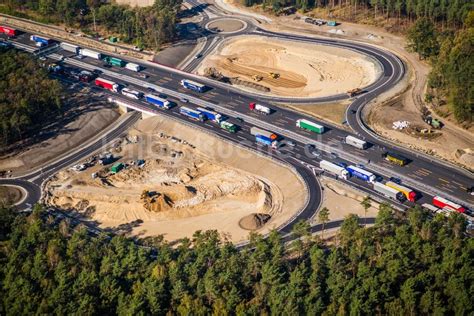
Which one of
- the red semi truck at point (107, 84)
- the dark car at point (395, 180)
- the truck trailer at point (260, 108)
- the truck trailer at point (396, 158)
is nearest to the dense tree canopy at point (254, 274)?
the dark car at point (395, 180)

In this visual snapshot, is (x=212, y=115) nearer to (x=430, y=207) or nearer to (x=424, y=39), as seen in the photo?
(x=430, y=207)

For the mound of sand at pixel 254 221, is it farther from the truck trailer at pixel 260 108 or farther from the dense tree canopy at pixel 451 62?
the dense tree canopy at pixel 451 62

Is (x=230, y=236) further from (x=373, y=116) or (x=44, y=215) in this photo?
(x=373, y=116)

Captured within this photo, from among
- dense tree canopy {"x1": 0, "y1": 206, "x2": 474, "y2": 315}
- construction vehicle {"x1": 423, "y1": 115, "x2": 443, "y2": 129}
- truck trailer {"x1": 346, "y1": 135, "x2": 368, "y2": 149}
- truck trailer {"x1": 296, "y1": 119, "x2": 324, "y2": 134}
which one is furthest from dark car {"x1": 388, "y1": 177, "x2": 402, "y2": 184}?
construction vehicle {"x1": 423, "y1": 115, "x2": 443, "y2": 129}

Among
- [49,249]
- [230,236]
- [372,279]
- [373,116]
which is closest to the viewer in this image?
[372,279]

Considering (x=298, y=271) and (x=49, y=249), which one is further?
(x=49, y=249)

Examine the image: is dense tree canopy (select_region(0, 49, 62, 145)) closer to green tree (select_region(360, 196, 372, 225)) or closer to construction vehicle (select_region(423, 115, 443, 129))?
green tree (select_region(360, 196, 372, 225))

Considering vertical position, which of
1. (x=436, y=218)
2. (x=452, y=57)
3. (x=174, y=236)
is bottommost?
(x=174, y=236)

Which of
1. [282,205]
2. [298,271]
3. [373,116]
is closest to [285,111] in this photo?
[373,116]
